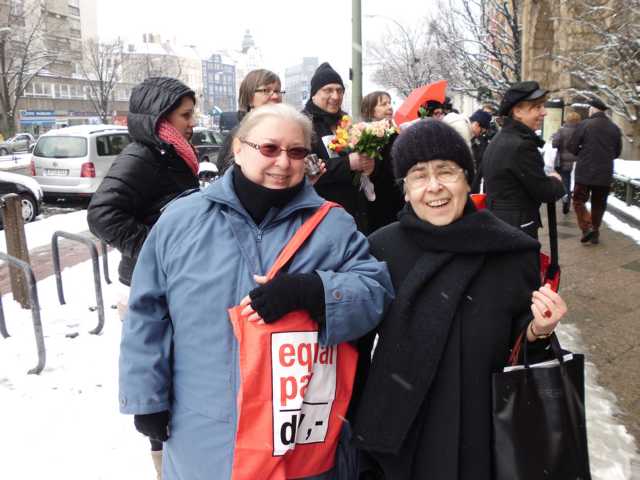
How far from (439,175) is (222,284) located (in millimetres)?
778

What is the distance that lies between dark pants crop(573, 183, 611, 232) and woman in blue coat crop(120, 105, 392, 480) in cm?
746

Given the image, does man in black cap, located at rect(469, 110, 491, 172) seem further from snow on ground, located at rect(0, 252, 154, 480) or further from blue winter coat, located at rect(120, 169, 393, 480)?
blue winter coat, located at rect(120, 169, 393, 480)

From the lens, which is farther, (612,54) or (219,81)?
(219,81)

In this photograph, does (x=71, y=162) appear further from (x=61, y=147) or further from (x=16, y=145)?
(x=16, y=145)

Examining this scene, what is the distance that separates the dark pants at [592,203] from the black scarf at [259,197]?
758cm

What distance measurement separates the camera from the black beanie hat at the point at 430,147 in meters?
1.90

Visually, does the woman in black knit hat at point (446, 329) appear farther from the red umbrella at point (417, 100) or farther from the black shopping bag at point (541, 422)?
the red umbrella at point (417, 100)

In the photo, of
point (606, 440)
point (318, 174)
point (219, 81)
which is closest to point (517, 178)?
point (318, 174)

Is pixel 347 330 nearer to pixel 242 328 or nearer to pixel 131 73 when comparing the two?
pixel 242 328

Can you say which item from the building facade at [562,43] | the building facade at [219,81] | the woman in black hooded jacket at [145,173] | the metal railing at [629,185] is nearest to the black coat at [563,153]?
the metal railing at [629,185]

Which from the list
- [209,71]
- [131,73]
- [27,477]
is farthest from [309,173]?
[209,71]

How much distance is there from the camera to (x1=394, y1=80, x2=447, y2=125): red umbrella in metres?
5.36

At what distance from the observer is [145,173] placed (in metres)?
2.79

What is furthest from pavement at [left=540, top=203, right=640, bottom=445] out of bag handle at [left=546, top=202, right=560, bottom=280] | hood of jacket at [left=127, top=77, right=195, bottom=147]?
hood of jacket at [left=127, top=77, right=195, bottom=147]
